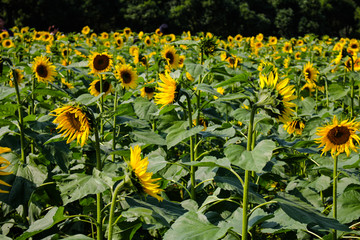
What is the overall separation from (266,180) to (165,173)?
24.8 inches

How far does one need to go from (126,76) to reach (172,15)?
16052 mm

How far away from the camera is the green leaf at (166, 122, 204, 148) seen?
1.92m

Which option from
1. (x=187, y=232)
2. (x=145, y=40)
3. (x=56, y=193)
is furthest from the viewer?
(x=145, y=40)

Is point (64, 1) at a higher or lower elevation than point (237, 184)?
higher

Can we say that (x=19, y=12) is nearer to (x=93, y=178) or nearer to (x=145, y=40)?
(x=145, y=40)

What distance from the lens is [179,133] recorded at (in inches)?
79.4

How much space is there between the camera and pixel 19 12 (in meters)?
17.7

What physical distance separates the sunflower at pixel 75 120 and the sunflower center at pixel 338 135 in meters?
1.29

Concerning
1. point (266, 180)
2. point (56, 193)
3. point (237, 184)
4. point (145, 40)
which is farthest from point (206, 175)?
point (145, 40)

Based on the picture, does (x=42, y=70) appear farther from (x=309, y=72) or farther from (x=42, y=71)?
(x=309, y=72)

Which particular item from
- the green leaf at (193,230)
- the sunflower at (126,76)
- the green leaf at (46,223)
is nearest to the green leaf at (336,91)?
the sunflower at (126,76)

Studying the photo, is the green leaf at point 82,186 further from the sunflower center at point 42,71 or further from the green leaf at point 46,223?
the sunflower center at point 42,71

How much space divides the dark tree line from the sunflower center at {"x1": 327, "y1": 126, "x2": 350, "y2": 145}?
16.7 m

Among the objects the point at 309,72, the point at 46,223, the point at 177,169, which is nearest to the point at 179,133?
the point at 177,169
